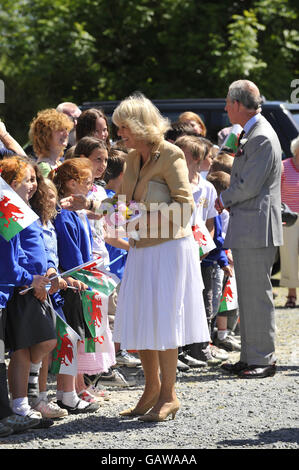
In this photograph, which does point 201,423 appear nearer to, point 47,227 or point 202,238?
point 47,227

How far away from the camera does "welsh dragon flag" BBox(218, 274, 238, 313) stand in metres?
8.02

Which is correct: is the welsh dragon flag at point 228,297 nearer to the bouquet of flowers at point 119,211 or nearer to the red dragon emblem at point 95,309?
the red dragon emblem at point 95,309

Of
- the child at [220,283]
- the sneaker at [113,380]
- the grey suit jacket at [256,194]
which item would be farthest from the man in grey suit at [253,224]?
the sneaker at [113,380]

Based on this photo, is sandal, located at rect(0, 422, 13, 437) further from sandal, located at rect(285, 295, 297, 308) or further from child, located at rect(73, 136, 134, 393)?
sandal, located at rect(285, 295, 297, 308)

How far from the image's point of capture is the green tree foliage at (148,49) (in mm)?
17969

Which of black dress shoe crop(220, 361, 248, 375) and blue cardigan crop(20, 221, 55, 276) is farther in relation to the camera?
black dress shoe crop(220, 361, 248, 375)

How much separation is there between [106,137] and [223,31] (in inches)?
453

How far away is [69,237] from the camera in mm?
5812

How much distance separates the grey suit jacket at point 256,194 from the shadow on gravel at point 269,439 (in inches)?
78.1

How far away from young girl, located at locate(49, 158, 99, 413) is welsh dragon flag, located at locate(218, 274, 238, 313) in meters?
2.22

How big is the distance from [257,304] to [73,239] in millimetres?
1808

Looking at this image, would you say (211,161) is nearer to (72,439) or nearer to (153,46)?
(72,439)

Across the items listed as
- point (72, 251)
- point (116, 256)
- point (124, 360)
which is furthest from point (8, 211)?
point (124, 360)

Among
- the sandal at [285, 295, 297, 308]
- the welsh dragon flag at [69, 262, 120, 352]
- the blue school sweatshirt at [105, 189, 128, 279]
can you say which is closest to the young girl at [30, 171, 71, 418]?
the welsh dragon flag at [69, 262, 120, 352]
